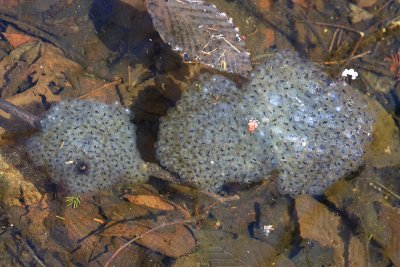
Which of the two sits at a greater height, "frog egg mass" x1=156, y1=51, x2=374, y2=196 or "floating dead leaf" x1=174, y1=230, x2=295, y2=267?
"frog egg mass" x1=156, y1=51, x2=374, y2=196

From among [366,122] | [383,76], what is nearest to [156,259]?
[366,122]

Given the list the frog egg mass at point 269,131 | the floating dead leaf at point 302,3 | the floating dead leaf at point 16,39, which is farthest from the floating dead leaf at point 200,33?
the floating dead leaf at point 16,39

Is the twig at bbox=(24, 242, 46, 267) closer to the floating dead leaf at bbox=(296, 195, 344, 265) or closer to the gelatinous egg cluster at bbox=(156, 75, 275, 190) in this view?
the gelatinous egg cluster at bbox=(156, 75, 275, 190)

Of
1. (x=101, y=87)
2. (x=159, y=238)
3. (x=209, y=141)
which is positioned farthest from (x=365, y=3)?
(x=159, y=238)

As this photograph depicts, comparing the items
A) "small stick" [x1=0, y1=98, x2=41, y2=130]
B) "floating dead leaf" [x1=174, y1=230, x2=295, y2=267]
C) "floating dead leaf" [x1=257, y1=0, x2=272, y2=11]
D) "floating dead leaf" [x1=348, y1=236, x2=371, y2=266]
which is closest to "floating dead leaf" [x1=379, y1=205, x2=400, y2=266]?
"floating dead leaf" [x1=348, y1=236, x2=371, y2=266]

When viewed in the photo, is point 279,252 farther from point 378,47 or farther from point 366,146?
point 378,47

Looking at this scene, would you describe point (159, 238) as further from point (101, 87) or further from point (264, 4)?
point (264, 4)

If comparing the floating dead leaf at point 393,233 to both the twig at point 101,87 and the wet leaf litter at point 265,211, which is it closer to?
the wet leaf litter at point 265,211
